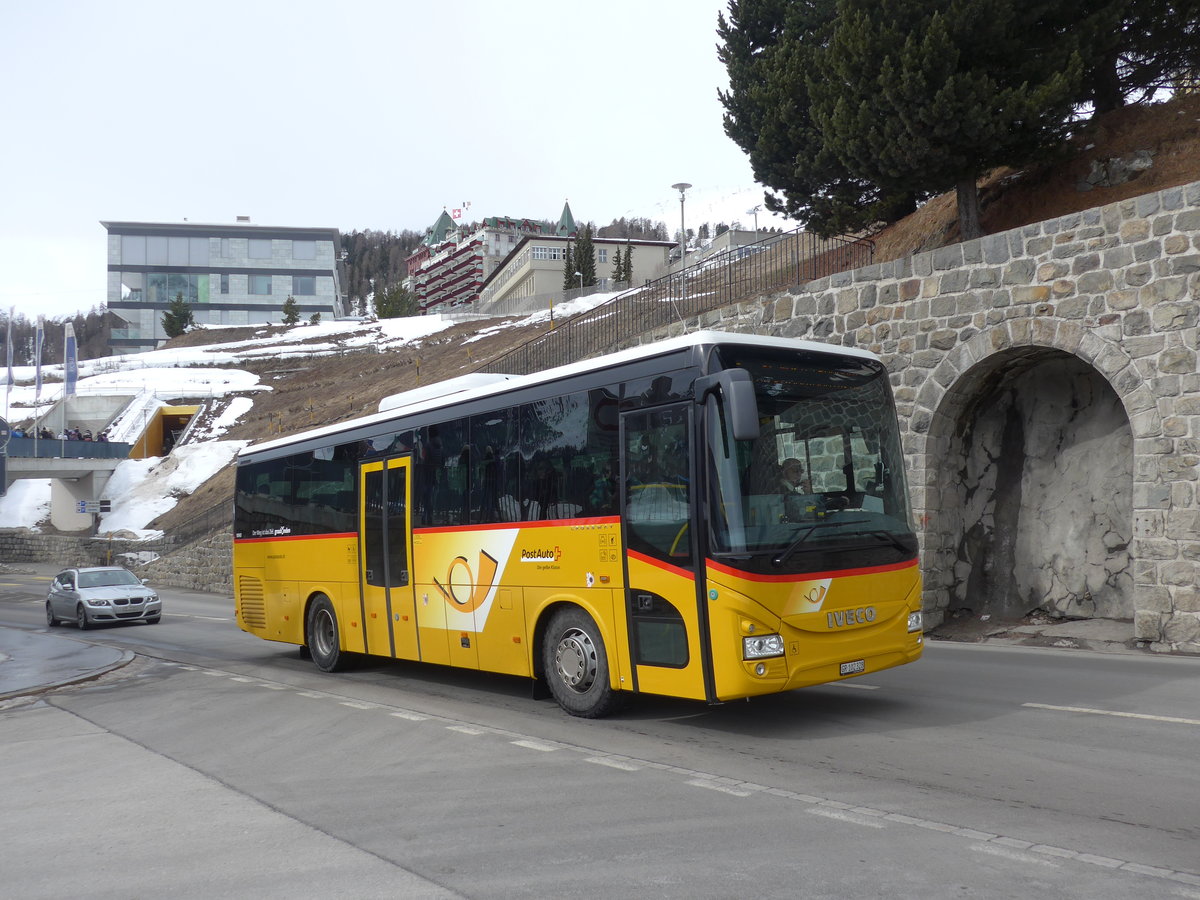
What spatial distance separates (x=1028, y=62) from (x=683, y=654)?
13.8m

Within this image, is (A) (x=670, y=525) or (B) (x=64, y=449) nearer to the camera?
(A) (x=670, y=525)

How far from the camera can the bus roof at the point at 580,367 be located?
318 inches

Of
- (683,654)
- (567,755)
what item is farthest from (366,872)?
(683,654)

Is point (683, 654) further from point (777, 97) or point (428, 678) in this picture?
point (777, 97)

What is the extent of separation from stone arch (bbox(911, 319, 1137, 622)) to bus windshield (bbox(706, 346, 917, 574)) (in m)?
5.91

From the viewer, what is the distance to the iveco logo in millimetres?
→ 7852

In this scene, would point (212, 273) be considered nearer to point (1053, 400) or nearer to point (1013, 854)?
point (1053, 400)

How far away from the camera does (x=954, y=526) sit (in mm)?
15578

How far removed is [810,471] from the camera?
798cm

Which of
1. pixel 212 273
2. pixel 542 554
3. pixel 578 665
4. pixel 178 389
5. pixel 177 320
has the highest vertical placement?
pixel 212 273

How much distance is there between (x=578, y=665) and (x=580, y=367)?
8.59 ft

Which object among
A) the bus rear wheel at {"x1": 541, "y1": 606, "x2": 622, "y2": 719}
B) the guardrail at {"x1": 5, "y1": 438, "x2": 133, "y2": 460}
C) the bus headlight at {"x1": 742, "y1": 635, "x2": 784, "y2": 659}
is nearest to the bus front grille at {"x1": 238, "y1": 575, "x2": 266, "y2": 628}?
the bus rear wheel at {"x1": 541, "y1": 606, "x2": 622, "y2": 719}

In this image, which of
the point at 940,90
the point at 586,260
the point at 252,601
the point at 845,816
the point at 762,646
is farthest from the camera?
the point at 586,260

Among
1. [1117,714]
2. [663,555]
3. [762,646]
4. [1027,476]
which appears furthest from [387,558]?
[1027,476]
